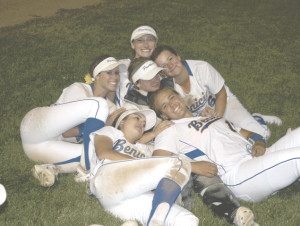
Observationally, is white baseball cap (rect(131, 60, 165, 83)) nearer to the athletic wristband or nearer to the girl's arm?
the girl's arm

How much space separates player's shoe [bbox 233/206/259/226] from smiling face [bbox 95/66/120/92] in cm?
193

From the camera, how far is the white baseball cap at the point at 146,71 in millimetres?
3988

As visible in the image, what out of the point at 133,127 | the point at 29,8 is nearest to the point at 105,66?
the point at 133,127

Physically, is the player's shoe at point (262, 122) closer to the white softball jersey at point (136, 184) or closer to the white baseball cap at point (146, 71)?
the white baseball cap at point (146, 71)

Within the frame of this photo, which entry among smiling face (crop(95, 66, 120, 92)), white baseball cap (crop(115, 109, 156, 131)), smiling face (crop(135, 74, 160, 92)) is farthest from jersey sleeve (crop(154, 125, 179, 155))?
smiling face (crop(95, 66, 120, 92))

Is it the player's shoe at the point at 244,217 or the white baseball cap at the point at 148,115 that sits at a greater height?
the white baseball cap at the point at 148,115

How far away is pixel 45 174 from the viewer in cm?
351

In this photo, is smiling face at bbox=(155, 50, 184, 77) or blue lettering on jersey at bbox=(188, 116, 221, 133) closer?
blue lettering on jersey at bbox=(188, 116, 221, 133)

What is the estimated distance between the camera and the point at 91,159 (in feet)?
11.4

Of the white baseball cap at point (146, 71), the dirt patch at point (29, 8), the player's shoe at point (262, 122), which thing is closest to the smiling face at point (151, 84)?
the white baseball cap at point (146, 71)

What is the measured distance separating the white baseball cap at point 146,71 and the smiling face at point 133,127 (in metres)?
0.55

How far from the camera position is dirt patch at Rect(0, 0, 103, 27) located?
10518mm

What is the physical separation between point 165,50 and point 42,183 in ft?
6.40

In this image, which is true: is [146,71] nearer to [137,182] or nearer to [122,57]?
[137,182]
